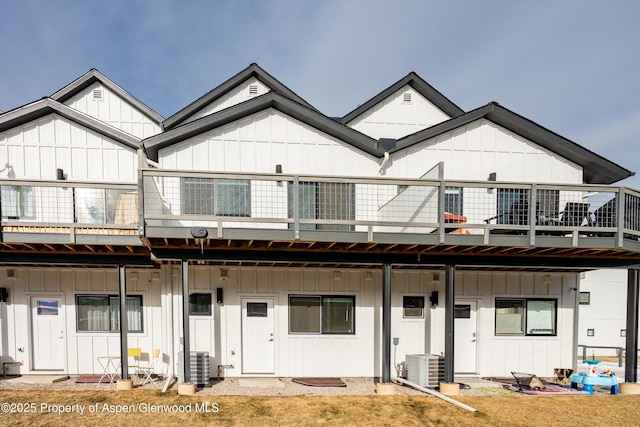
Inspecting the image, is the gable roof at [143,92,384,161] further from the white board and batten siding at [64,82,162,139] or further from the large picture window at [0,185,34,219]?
the white board and batten siding at [64,82,162,139]

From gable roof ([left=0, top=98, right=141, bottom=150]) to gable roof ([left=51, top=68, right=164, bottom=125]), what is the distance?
7.64 ft

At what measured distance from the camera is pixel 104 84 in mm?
11227

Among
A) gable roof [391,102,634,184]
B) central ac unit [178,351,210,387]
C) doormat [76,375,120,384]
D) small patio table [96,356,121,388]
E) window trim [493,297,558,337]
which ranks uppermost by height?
gable roof [391,102,634,184]

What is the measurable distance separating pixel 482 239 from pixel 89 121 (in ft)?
32.7

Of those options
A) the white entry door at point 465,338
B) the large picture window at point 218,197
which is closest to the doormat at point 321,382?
the white entry door at point 465,338

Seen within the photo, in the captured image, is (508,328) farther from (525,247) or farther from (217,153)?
(217,153)

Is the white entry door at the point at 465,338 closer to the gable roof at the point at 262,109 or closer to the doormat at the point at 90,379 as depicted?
the gable roof at the point at 262,109

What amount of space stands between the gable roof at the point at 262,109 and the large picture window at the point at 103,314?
3.79 m

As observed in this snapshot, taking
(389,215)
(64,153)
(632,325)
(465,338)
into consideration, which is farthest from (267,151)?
(632,325)

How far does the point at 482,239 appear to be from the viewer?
22.2ft

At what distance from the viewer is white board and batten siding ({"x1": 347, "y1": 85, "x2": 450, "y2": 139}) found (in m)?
11.1

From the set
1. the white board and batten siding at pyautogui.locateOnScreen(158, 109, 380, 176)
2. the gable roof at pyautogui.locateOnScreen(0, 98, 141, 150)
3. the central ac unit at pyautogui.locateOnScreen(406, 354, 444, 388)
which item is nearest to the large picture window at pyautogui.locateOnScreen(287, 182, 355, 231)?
the white board and batten siding at pyautogui.locateOnScreen(158, 109, 380, 176)

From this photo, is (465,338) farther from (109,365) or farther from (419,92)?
(109,365)

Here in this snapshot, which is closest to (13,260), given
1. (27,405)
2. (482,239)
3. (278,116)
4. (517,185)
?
(27,405)
